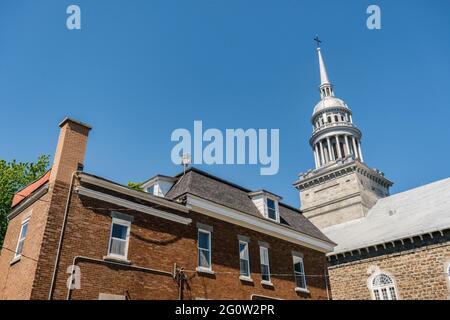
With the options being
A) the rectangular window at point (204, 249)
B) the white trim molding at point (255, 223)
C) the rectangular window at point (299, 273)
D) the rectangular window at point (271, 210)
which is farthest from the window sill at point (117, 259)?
the rectangular window at point (299, 273)

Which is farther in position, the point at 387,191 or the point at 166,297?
the point at 387,191

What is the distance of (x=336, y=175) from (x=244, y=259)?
112 feet

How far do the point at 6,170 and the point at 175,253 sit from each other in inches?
736

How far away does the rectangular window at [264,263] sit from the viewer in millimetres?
21594

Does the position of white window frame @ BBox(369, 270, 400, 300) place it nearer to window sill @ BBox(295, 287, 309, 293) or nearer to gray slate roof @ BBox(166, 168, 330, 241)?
gray slate roof @ BBox(166, 168, 330, 241)

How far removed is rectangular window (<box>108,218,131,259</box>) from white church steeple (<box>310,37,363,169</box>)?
1682 inches

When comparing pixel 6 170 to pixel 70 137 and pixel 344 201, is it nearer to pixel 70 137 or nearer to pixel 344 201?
pixel 70 137

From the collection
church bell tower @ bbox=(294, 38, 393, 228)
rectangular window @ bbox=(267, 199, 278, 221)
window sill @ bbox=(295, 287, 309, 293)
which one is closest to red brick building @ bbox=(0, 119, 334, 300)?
window sill @ bbox=(295, 287, 309, 293)

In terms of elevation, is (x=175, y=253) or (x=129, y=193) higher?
(x=129, y=193)

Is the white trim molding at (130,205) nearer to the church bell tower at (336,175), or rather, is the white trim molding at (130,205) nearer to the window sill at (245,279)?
the window sill at (245,279)

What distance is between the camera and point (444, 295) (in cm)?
2797
